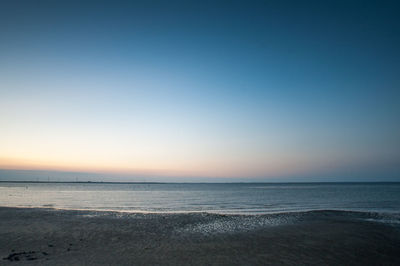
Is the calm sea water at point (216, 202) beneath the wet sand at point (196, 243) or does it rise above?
beneath

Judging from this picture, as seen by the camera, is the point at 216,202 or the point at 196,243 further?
the point at 216,202

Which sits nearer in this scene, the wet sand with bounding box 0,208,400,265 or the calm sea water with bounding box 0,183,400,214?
the wet sand with bounding box 0,208,400,265

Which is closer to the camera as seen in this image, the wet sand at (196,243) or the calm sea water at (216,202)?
the wet sand at (196,243)

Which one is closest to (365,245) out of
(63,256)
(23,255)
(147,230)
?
(147,230)

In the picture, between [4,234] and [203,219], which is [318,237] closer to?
[203,219]

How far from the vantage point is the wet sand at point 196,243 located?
1320cm

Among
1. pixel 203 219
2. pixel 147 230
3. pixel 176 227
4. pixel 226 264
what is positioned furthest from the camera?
pixel 203 219

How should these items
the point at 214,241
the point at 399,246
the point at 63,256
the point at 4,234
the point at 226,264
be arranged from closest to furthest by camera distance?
the point at 226,264, the point at 63,256, the point at 399,246, the point at 214,241, the point at 4,234

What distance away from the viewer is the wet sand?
13195mm

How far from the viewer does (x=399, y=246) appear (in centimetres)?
1597

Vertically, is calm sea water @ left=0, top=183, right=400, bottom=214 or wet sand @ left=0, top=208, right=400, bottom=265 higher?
wet sand @ left=0, top=208, right=400, bottom=265

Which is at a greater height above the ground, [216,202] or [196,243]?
[196,243]

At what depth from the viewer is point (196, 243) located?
54.9ft

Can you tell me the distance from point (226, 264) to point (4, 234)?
16.3m
